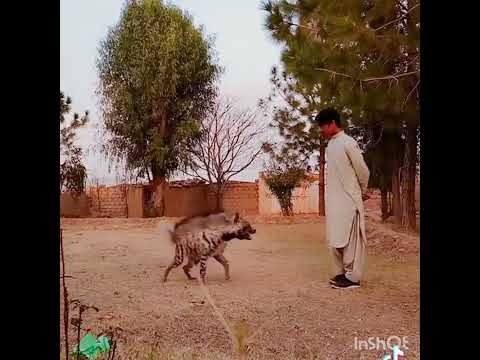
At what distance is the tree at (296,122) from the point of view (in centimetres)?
234

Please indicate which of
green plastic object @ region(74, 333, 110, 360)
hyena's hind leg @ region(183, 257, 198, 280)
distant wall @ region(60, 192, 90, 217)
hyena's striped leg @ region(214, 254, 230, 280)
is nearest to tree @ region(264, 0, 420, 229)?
hyena's striped leg @ region(214, 254, 230, 280)

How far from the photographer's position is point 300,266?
2.30 m

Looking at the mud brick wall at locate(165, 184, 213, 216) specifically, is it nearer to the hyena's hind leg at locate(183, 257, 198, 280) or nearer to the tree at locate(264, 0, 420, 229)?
the hyena's hind leg at locate(183, 257, 198, 280)

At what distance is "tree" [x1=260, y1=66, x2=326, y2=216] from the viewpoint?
2338 mm

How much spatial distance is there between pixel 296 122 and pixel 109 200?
815 millimetres

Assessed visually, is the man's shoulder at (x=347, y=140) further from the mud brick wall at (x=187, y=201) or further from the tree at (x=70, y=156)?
the tree at (x=70, y=156)

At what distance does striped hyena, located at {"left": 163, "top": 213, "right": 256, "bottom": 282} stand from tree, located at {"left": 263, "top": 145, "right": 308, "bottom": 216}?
182 mm

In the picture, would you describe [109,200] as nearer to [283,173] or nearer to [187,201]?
[187,201]

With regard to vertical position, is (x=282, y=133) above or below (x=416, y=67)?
below
